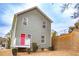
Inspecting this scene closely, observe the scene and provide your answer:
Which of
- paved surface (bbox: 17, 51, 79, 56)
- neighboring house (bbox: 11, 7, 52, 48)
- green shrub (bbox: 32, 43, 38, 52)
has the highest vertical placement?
neighboring house (bbox: 11, 7, 52, 48)

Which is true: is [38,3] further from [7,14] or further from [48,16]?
[7,14]

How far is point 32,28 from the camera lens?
241 cm

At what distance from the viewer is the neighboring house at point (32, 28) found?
239 cm

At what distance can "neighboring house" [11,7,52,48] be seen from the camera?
239 cm

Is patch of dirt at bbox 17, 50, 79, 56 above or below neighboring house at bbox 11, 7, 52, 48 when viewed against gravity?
below

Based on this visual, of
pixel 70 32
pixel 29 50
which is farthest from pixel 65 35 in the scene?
pixel 29 50

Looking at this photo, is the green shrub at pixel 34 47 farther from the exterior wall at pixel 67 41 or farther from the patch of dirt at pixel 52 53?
the exterior wall at pixel 67 41

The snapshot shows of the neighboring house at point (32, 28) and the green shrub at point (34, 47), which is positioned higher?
the neighboring house at point (32, 28)

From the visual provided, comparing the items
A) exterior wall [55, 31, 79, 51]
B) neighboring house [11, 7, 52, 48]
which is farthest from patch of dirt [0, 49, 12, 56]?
exterior wall [55, 31, 79, 51]

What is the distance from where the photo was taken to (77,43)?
2395 mm

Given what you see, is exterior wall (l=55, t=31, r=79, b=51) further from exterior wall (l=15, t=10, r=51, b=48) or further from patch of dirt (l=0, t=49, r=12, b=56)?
patch of dirt (l=0, t=49, r=12, b=56)

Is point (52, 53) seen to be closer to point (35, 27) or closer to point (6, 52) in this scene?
point (35, 27)

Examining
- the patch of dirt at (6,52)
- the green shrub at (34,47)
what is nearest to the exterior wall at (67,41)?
the green shrub at (34,47)

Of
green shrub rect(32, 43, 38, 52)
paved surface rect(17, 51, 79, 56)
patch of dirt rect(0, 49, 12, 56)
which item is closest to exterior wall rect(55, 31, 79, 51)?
paved surface rect(17, 51, 79, 56)
